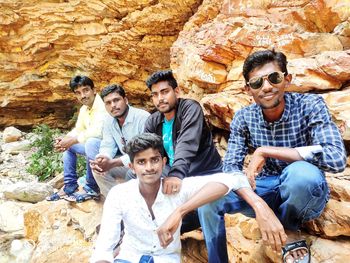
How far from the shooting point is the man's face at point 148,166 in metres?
2.12

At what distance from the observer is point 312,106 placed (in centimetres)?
211

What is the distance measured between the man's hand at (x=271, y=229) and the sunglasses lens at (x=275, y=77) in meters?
0.87

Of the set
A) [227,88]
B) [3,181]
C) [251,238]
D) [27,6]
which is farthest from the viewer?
[27,6]

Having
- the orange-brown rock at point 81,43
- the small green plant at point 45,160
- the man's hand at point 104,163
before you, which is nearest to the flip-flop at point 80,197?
the man's hand at point 104,163

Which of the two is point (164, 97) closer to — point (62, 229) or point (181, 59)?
point (62, 229)

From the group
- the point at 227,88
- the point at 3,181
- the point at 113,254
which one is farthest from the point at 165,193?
the point at 3,181

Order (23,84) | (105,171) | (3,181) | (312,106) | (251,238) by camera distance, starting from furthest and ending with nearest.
A: 1. (23,84)
2. (3,181)
3. (105,171)
4. (251,238)
5. (312,106)

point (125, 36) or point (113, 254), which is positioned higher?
point (125, 36)

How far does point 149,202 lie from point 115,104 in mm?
1683

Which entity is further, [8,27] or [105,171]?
[8,27]

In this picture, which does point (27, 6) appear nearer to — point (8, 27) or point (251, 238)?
point (8, 27)

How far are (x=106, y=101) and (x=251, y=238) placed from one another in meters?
2.16

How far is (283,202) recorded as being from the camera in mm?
2047

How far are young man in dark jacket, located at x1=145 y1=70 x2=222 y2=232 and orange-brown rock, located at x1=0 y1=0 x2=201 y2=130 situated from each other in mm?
4927
